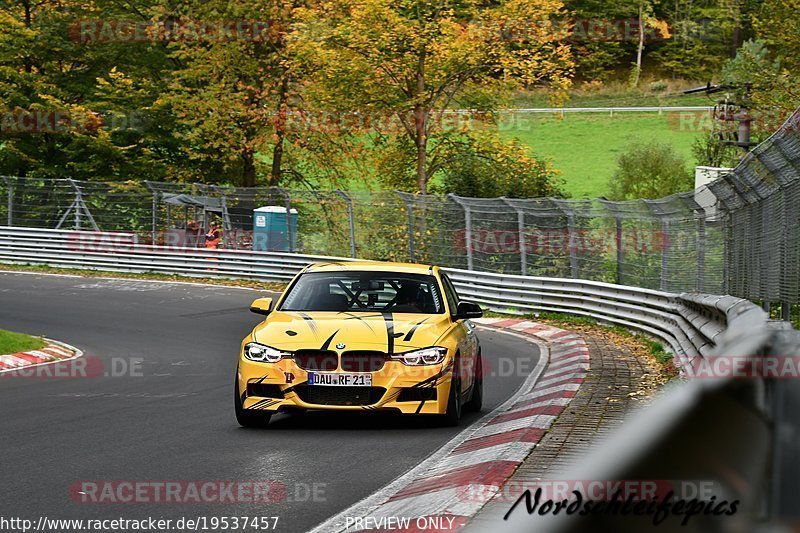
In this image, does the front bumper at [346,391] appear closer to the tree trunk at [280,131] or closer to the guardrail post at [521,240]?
the guardrail post at [521,240]

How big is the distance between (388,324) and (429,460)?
217 centimetres

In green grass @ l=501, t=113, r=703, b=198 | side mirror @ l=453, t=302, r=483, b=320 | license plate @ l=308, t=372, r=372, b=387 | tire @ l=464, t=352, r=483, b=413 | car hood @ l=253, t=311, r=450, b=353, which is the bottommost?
tire @ l=464, t=352, r=483, b=413

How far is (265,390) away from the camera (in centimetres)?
970

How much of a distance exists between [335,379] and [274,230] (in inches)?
991

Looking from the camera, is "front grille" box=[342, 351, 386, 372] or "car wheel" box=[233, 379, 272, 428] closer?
"front grille" box=[342, 351, 386, 372]

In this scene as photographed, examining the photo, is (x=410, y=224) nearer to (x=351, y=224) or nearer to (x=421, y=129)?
(x=351, y=224)

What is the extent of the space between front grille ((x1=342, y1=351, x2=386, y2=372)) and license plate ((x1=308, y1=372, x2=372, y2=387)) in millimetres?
56

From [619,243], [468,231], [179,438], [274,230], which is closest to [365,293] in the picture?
[179,438]

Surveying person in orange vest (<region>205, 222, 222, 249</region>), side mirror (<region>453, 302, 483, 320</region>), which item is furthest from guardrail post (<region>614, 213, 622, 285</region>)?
person in orange vest (<region>205, 222, 222, 249</region>)

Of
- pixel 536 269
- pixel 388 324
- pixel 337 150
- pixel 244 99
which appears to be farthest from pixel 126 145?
pixel 388 324

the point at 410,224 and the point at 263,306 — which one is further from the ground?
the point at 410,224

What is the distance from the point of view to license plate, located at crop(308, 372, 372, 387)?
958 cm

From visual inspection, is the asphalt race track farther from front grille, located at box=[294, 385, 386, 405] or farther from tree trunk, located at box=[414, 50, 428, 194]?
tree trunk, located at box=[414, 50, 428, 194]

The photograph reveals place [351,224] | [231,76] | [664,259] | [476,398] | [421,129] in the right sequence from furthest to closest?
[231,76]
[421,129]
[351,224]
[664,259]
[476,398]
